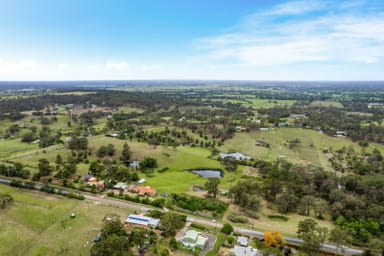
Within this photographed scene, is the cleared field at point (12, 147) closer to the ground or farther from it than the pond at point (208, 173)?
farther from it

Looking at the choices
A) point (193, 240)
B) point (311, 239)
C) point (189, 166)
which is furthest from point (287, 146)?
point (193, 240)

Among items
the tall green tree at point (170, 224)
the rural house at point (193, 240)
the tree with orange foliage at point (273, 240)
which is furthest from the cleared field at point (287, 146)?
the tall green tree at point (170, 224)

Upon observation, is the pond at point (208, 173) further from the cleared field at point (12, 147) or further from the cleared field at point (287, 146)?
the cleared field at point (12, 147)

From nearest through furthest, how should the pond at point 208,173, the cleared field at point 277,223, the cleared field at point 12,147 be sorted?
the cleared field at point 277,223 < the pond at point 208,173 < the cleared field at point 12,147

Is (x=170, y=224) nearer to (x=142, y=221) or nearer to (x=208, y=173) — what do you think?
(x=142, y=221)

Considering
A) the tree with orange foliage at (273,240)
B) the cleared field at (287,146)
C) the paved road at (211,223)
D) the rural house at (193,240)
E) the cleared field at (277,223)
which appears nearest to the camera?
the rural house at (193,240)

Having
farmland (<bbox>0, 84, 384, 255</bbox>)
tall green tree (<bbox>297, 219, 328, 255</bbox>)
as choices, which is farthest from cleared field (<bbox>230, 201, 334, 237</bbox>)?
tall green tree (<bbox>297, 219, 328, 255</bbox>)

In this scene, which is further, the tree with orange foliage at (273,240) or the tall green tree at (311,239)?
the tree with orange foliage at (273,240)

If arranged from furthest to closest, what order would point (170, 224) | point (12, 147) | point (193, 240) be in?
point (12, 147)
point (170, 224)
point (193, 240)

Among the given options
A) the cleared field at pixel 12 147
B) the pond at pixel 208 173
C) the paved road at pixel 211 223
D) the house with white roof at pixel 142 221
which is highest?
the cleared field at pixel 12 147

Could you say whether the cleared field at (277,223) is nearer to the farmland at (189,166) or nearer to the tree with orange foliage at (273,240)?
the farmland at (189,166)
